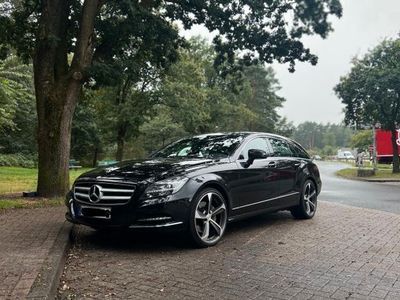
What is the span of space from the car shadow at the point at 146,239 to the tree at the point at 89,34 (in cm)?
347

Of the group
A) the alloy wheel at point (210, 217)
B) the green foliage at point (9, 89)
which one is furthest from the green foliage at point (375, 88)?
the alloy wheel at point (210, 217)

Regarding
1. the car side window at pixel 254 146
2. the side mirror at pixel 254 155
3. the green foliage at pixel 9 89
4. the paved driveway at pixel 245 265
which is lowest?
the paved driveway at pixel 245 265

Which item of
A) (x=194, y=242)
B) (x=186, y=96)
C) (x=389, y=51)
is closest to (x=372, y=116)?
(x=389, y=51)

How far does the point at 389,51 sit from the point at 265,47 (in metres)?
15.6

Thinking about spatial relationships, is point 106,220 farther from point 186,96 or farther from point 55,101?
point 186,96

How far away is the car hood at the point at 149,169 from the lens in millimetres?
5805

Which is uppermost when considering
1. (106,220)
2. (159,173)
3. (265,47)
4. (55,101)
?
(265,47)

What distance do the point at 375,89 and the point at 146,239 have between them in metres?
22.3

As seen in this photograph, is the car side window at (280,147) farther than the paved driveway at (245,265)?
Yes

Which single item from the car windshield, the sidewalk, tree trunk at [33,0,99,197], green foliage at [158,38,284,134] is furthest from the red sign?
the sidewalk

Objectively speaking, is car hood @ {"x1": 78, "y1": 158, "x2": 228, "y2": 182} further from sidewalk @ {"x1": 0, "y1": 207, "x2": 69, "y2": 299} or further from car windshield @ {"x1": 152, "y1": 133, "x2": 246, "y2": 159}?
sidewalk @ {"x1": 0, "y1": 207, "x2": 69, "y2": 299}

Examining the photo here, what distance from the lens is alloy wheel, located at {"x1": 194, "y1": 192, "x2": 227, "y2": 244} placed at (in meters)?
6.02

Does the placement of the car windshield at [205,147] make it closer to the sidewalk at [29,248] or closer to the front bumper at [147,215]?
the front bumper at [147,215]

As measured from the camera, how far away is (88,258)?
5.54 metres
